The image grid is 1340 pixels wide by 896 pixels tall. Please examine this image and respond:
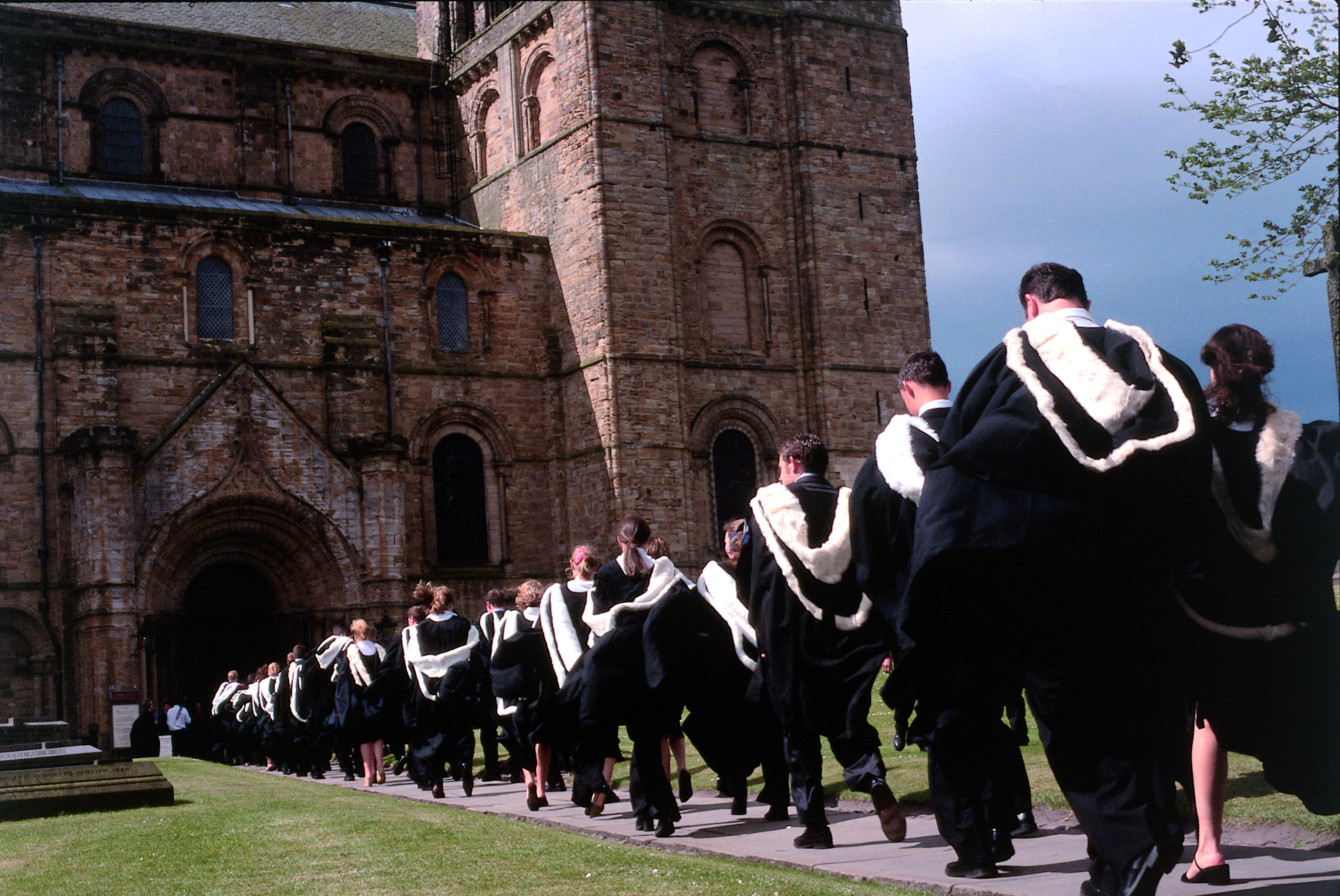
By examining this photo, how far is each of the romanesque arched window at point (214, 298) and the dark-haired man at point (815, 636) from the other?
23442 millimetres

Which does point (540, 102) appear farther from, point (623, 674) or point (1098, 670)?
point (1098, 670)

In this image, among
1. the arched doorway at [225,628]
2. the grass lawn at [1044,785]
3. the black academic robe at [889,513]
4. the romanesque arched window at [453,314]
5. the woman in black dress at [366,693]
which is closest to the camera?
the black academic robe at [889,513]

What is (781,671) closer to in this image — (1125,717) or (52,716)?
(1125,717)

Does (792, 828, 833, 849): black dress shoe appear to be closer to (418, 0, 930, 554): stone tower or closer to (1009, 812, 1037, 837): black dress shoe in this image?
(1009, 812, 1037, 837): black dress shoe

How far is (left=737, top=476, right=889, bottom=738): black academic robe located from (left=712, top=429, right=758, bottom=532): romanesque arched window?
23937 mm

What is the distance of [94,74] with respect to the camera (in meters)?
34.0

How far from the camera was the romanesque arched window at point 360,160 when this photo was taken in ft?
120

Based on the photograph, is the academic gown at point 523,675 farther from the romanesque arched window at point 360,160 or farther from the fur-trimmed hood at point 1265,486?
the romanesque arched window at point 360,160

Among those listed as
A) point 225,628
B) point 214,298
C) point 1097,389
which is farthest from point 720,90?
point 1097,389

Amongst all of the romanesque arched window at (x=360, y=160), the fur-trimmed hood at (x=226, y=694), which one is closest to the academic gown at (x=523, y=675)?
the fur-trimmed hood at (x=226, y=694)

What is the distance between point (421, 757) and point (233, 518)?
15330 mm

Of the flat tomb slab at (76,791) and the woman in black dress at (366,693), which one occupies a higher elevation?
the woman in black dress at (366,693)

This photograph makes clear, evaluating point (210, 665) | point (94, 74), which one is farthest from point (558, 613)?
point (94, 74)

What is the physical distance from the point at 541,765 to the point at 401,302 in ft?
66.5
